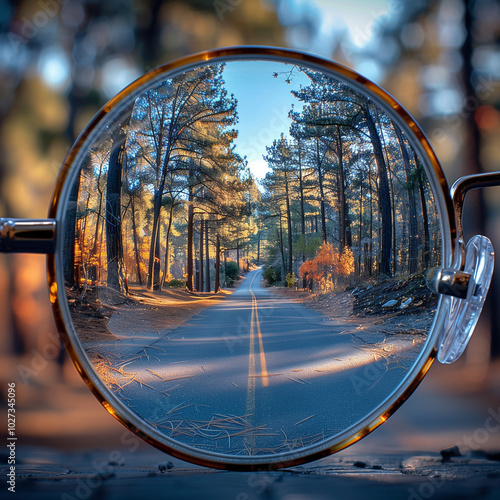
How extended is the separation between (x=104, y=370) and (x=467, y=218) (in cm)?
76

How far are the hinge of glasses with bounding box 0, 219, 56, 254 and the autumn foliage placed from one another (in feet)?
1.10

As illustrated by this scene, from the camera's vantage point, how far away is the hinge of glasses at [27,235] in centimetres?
42

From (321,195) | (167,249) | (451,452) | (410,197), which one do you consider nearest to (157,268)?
(167,249)

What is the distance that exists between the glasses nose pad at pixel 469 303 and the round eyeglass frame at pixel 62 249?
0.02 meters

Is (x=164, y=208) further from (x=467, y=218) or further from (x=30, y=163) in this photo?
(x=467, y=218)

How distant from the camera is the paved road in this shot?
47 centimetres

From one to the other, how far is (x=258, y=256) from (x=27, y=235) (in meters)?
0.30

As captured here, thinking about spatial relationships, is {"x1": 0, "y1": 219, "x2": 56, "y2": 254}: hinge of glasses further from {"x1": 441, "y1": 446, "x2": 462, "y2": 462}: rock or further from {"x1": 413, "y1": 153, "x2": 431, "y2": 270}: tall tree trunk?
{"x1": 441, "y1": 446, "x2": 462, "y2": 462}: rock

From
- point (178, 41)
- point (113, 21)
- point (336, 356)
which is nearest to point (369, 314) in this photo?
point (336, 356)

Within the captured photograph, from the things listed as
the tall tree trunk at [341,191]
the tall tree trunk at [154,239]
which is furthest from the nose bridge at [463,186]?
the tall tree trunk at [154,239]

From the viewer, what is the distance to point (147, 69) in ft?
2.23

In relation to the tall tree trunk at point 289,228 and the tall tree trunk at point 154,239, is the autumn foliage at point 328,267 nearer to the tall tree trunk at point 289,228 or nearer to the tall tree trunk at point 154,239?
the tall tree trunk at point 289,228

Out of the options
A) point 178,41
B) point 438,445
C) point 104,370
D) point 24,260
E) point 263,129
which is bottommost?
point 438,445

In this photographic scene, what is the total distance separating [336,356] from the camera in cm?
48
